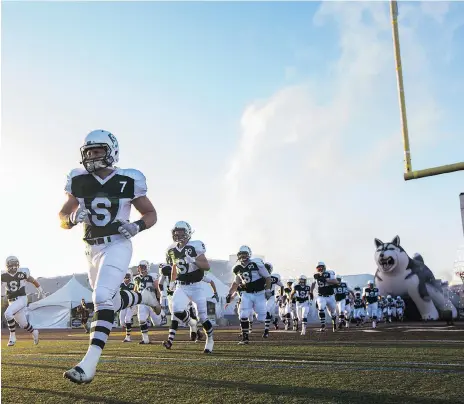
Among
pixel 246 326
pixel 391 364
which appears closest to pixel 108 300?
pixel 391 364

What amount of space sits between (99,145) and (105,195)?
0.46 metres

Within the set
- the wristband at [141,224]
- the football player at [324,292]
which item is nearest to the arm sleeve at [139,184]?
the wristband at [141,224]

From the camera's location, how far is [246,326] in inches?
427

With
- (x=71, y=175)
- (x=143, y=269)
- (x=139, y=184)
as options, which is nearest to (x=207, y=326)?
(x=139, y=184)

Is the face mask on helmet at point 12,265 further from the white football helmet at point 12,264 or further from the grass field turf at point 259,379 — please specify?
the grass field turf at point 259,379

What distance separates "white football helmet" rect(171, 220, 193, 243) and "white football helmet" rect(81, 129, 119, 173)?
4.54 m

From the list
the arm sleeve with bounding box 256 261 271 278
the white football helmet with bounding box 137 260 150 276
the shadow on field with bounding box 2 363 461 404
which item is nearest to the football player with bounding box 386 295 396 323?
the arm sleeve with bounding box 256 261 271 278

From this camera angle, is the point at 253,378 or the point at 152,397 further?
the point at 253,378

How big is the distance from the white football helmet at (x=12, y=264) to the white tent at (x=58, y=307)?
2011cm

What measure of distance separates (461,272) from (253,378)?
3786cm

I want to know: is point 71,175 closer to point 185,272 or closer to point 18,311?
point 185,272

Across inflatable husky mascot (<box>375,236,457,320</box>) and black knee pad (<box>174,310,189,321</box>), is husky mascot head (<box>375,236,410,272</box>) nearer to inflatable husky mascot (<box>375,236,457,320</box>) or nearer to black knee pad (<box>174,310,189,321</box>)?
inflatable husky mascot (<box>375,236,457,320</box>)

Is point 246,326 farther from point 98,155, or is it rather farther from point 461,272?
point 461,272

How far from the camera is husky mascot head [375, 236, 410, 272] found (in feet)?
76.1
